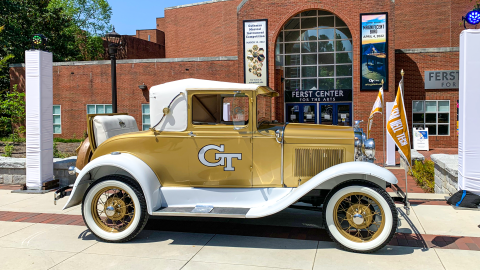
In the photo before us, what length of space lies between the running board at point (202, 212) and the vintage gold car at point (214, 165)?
0.04ft

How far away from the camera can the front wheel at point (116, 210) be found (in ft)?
17.3

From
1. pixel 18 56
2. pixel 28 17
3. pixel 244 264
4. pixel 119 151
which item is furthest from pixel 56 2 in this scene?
pixel 244 264

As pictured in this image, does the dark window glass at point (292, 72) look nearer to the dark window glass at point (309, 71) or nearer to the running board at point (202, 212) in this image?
the dark window glass at point (309, 71)

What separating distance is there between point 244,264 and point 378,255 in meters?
1.63

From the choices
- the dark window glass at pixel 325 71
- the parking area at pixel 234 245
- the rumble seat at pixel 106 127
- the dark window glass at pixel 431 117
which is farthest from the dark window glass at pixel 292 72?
the rumble seat at pixel 106 127

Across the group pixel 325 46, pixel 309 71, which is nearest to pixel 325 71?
pixel 309 71

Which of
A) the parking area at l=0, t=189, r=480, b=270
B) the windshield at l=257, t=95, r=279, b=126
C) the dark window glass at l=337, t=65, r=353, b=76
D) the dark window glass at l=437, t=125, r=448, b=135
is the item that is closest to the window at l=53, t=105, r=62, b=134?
the dark window glass at l=337, t=65, r=353, b=76

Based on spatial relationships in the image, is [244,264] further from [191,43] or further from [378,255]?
[191,43]

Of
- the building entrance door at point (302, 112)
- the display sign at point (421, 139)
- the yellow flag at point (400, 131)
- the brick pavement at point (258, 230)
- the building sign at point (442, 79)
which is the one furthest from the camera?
the building entrance door at point (302, 112)

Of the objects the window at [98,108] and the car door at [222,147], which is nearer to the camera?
the car door at [222,147]

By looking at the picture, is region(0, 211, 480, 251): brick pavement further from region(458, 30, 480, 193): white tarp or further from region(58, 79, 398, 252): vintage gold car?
region(458, 30, 480, 193): white tarp

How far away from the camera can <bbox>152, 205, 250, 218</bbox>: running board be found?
Answer: 4.96 m

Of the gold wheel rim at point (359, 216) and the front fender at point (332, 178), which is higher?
the front fender at point (332, 178)

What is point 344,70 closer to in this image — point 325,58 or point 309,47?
point 325,58
